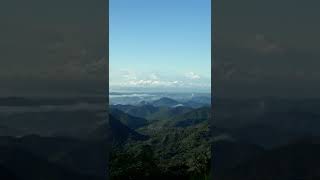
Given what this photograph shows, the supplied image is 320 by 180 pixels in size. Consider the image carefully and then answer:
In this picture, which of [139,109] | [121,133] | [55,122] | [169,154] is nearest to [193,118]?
[121,133]

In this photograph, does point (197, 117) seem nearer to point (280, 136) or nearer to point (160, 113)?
point (160, 113)

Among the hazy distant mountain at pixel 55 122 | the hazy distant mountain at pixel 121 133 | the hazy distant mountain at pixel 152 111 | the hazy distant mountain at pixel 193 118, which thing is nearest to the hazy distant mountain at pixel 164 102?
the hazy distant mountain at pixel 152 111

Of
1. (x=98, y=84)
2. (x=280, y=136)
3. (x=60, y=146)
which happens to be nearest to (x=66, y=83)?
(x=98, y=84)

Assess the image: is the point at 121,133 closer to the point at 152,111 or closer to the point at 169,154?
the point at 169,154

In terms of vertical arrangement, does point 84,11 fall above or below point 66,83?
above

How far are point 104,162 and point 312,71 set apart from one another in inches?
86.1

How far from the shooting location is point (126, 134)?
9.05m

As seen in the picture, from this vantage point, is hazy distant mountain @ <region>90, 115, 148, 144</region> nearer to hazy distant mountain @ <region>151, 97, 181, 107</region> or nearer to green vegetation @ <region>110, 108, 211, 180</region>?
green vegetation @ <region>110, 108, 211, 180</region>

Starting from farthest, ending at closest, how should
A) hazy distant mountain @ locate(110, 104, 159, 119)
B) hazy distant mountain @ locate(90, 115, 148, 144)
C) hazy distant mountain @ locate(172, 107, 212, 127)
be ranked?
hazy distant mountain @ locate(110, 104, 159, 119) → hazy distant mountain @ locate(172, 107, 212, 127) → hazy distant mountain @ locate(90, 115, 148, 144)

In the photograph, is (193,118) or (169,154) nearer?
(169,154)

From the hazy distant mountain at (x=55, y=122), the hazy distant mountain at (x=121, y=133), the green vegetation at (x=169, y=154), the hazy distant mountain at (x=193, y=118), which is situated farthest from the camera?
the hazy distant mountain at (x=193, y=118)

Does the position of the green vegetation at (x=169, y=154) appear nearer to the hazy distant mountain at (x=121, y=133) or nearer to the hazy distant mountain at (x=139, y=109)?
the hazy distant mountain at (x=121, y=133)

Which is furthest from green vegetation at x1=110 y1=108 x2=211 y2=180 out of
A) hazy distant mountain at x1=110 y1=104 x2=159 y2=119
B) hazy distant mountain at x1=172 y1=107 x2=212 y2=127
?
hazy distant mountain at x1=110 y1=104 x2=159 y2=119

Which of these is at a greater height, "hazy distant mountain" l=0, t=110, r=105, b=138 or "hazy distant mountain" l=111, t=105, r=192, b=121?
"hazy distant mountain" l=0, t=110, r=105, b=138
